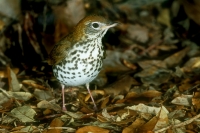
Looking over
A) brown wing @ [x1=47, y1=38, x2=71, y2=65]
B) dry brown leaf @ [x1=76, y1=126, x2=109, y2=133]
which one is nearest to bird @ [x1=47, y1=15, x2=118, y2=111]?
brown wing @ [x1=47, y1=38, x2=71, y2=65]

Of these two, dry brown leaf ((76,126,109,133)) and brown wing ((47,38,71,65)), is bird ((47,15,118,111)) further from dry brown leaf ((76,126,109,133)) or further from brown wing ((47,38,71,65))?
dry brown leaf ((76,126,109,133))

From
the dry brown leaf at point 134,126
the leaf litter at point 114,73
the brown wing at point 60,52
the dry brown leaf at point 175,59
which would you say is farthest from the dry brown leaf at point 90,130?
the dry brown leaf at point 175,59

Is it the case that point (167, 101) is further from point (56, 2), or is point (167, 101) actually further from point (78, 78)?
point (56, 2)

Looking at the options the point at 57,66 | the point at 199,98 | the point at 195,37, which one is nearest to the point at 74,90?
the point at 57,66

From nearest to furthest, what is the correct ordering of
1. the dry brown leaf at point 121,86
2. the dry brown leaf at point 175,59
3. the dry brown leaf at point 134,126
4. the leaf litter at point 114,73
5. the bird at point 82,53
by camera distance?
the dry brown leaf at point 134,126 < the leaf litter at point 114,73 < the bird at point 82,53 < the dry brown leaf at point 121,86 < the dry brown leaf at point 175,59

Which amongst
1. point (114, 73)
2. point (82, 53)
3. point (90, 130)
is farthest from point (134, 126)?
point (114, 73)

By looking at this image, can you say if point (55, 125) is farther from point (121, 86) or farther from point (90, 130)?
point (121, 86)

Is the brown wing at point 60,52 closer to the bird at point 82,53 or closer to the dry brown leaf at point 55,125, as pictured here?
the bird at point 82,53

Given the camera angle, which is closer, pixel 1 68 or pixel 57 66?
pixel 57 66
